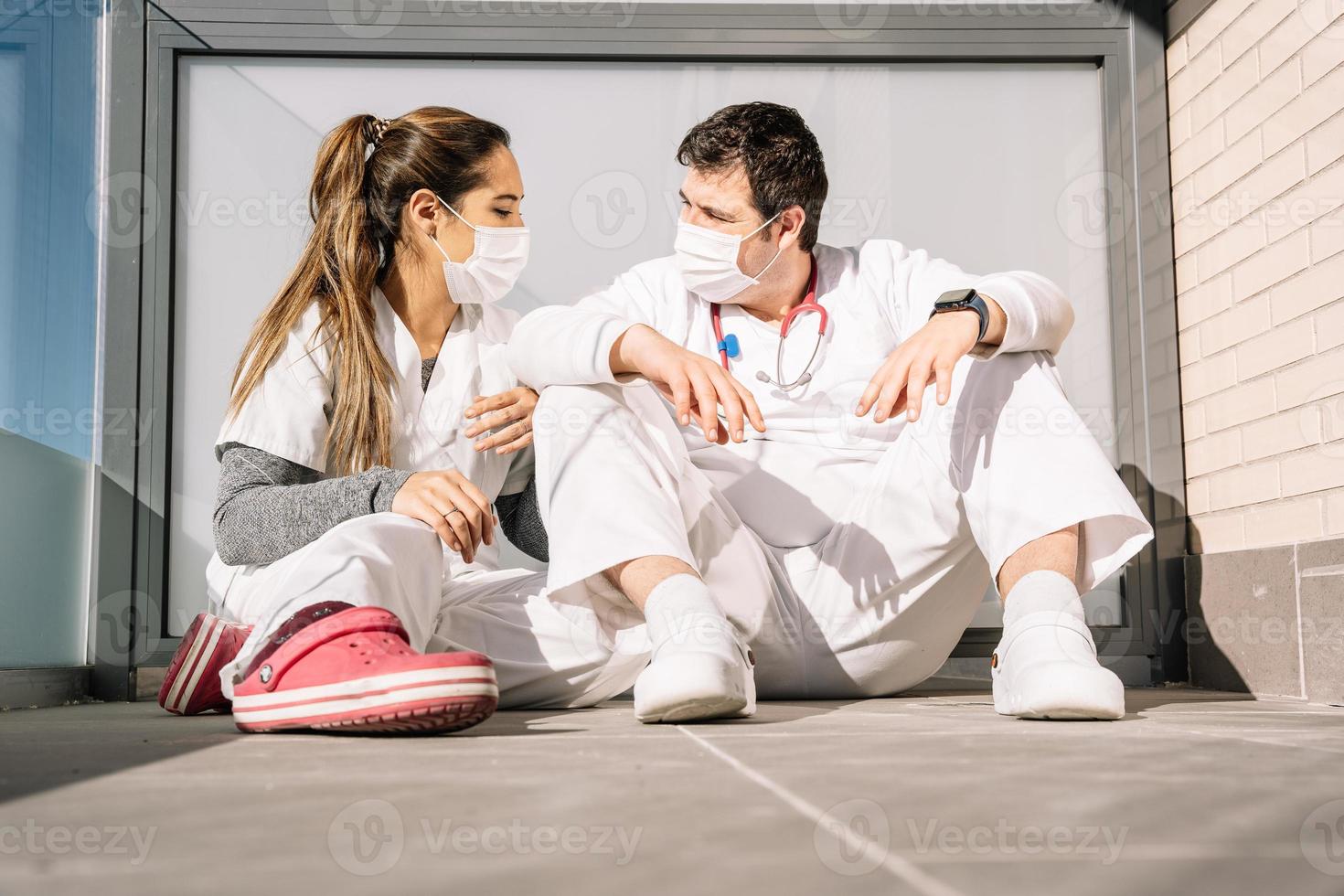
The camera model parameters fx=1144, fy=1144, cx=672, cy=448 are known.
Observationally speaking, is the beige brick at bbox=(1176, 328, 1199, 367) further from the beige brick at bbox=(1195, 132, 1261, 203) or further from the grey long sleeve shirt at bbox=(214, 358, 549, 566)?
the grey long sleeve shirt at bbox=(214, 358, 549, 566)

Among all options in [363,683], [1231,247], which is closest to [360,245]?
[363,683]

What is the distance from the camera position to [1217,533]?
2.74 metres

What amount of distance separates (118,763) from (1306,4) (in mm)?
2461

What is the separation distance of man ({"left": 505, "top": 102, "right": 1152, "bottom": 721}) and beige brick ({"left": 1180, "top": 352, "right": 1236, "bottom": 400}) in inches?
34.0

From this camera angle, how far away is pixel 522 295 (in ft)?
9.98

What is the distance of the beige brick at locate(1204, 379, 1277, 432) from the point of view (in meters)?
2.47

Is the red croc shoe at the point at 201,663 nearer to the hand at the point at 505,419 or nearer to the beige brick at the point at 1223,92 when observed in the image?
the hand at the point at 505,419

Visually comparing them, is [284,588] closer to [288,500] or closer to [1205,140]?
[288,500]

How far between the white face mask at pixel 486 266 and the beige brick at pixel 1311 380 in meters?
1.62

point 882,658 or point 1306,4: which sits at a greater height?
point 1306,4

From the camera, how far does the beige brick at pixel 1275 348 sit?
7.50 feet

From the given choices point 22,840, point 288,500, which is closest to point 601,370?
point 288,500
